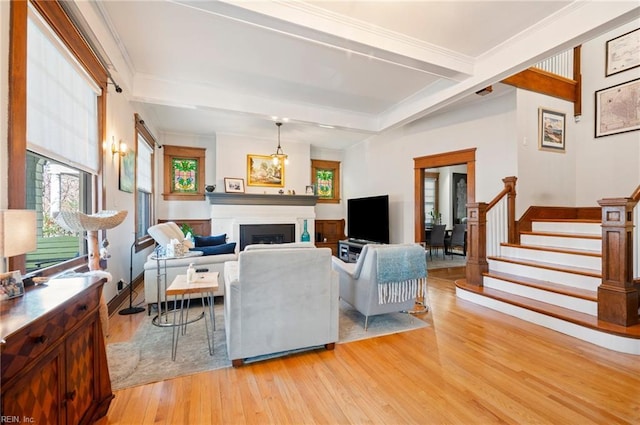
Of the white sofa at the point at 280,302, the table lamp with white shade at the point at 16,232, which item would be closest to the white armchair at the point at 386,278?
the white sofa at the point at 280,302

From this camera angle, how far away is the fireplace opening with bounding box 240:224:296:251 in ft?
21.5

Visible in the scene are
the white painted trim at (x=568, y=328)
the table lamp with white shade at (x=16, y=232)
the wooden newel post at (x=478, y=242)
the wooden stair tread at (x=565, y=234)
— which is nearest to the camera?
the table lamp with white shade at (x=16, y=232)

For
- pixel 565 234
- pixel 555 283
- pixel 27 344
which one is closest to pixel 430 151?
pixel 565 234

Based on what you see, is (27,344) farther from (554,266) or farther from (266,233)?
(266,233)

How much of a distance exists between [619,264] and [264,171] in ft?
20.1

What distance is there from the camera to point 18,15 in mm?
1686

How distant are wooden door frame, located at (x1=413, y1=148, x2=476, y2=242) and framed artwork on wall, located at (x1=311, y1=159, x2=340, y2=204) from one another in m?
2.78

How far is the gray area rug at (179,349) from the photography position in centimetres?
212

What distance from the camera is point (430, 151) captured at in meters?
5.43

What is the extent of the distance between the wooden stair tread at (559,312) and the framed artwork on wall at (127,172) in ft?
15.7

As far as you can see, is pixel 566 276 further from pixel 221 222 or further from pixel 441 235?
pixel 221 222

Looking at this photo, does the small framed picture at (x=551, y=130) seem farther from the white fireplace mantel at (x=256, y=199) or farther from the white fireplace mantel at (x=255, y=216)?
the white fireplace mantel at (x=255, y=216)

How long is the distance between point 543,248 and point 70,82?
565 cm

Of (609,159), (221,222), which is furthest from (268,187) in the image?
(609,159)
